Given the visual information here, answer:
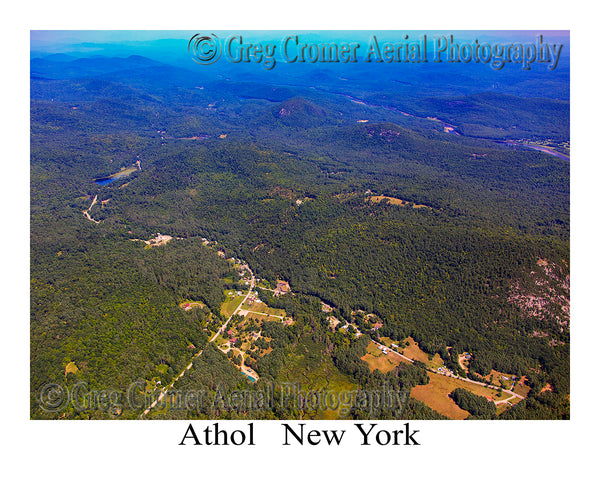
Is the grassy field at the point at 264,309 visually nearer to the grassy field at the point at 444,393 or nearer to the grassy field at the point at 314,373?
the grassy field at the point at 314,373

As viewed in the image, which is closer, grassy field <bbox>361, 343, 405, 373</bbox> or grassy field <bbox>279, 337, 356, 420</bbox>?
grassy field <bbox>279, 337, 356, 420</bbox>

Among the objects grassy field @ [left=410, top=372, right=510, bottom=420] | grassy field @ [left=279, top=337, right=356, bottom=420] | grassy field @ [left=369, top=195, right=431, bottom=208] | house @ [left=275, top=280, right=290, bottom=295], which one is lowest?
grassy field @ [left=410, top=372, right=510, bottom=420]

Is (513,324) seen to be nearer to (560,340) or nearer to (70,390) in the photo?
(560,340)

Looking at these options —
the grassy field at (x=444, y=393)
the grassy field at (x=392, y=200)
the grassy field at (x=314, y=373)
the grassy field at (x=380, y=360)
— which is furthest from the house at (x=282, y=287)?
the grassy field at (x=392, y=200)

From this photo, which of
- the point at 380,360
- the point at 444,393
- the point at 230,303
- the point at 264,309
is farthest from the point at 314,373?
the point at 230,303

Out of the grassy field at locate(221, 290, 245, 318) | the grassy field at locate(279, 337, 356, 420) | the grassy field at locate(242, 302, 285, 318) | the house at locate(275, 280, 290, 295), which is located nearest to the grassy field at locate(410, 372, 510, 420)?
the grassy field at locate(279, 337, 356, 420)

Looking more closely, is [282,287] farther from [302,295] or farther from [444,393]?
[444,393]

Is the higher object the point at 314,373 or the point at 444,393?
the point at 314,373

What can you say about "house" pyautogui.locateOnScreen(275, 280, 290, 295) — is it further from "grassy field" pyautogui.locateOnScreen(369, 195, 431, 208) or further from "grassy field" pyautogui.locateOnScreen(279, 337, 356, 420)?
"grassy field" pyautogui.locateOnScreen(369, 195, 431, 208)

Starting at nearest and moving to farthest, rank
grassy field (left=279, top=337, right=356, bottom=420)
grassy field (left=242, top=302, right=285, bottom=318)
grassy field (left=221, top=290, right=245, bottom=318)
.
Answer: grassy field (left=279, top=337, right=356, bottom=420)
grassy field (left=242, top=302, right=285, bottom=318)
grassy field (left=221, top=290, right=245, bottom=318)

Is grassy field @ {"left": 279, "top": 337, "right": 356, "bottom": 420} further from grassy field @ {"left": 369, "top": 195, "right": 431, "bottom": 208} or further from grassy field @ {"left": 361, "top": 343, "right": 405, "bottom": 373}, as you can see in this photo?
grassy field @ {"left": 369, "top": 195, "right": 431, "bottom": 208}

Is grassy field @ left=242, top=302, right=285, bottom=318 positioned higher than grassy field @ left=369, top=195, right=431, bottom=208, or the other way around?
grassy field @ left=369, top=195, right=431, bottom=208

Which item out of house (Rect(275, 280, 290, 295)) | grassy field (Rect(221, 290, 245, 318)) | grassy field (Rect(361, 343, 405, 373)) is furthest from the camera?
house (Rect(275, 280, 290, 295))
